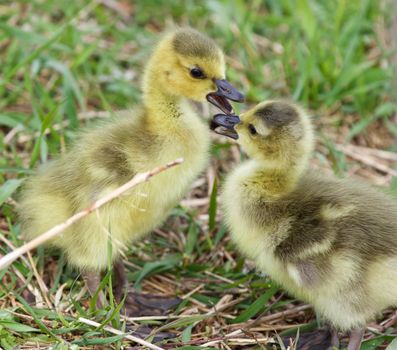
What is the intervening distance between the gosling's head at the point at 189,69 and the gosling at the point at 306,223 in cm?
10

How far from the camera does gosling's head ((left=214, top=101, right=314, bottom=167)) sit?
2371 mm

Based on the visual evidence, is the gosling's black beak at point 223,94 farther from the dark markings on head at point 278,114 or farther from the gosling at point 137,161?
the dark markings on head at point 278,114

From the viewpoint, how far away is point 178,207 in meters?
2.97

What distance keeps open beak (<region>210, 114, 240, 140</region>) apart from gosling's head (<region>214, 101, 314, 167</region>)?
48 millimetres

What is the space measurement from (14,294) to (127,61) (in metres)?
1.66

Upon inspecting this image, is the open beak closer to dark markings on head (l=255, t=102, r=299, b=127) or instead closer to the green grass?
dark markings on head (l=255, t=102, r=299, b=127)

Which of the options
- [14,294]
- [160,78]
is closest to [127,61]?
[160,78]

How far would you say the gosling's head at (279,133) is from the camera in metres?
2.37

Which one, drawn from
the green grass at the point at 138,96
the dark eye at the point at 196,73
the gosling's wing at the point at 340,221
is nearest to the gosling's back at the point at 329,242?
the gosling's wing at the point at 340,221

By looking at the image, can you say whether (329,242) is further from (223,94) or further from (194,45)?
Answer: (194,45)

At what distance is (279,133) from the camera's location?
2.38m

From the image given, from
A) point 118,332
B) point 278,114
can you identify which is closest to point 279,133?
point 278,114

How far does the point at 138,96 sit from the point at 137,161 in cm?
115

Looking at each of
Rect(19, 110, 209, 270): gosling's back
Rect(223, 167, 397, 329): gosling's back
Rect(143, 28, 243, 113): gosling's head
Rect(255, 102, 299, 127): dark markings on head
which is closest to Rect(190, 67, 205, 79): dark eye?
Rect(143, 28, 243, 113): gosling's head
